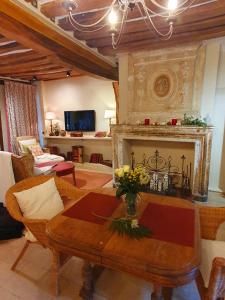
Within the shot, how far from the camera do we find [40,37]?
223 cm

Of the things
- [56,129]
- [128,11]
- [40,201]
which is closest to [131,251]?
[40,201]

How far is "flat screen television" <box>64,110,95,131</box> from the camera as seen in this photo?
18.4 ft

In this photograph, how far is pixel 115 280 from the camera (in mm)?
1706

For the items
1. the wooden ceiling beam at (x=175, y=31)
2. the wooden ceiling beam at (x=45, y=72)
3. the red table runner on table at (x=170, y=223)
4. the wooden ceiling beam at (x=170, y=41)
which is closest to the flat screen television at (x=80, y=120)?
the wooden ceiling beam at (x=45, y=72)

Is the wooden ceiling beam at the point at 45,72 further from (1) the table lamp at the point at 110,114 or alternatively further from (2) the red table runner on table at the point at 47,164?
(2) the red table runner on table at the point at 47,164

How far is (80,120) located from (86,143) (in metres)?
0.71

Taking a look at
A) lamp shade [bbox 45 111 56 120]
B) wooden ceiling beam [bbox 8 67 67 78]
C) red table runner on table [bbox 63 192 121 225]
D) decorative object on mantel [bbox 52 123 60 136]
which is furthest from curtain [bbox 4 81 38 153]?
red table runner on table [bbox 63 192 121 225]

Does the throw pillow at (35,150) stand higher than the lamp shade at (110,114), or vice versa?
the lamp shade at (110,114)

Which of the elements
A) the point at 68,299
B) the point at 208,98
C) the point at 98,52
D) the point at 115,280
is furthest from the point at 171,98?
the point at 68,299

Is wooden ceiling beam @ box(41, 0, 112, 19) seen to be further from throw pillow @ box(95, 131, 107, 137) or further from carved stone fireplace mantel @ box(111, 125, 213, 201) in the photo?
throw pillow @ box(95, 131, 107, 137)

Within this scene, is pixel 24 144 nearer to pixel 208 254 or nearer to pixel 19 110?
pixel 19 110

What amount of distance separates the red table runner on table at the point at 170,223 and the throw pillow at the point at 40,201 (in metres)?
0.96

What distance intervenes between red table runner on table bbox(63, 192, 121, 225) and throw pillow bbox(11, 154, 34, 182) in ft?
4.49

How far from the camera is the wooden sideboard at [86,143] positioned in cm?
544
